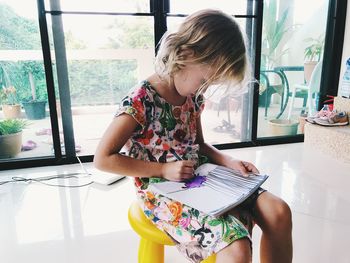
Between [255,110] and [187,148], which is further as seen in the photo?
[255,110]

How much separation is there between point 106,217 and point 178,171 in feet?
2.47

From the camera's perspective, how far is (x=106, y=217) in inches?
53.2

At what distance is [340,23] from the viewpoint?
7.61 feet

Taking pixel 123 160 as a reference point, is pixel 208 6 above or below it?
above

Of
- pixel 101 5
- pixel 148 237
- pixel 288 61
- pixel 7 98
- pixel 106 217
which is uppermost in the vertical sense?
pixel 101 5

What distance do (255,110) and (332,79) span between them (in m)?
0.73

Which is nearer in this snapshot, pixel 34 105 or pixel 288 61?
pixel 34 105

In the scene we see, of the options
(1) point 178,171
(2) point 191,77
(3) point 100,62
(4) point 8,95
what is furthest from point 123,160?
(4) point 8,95

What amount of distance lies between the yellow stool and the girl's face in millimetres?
360

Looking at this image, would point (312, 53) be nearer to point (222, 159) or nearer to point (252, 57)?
point (252, 57)

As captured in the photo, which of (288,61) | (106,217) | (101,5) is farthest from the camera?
(288,61)

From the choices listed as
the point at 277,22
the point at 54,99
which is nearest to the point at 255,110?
the point at 277,22

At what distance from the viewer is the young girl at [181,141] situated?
0.68 meters

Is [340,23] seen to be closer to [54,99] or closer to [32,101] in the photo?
[54,99]
